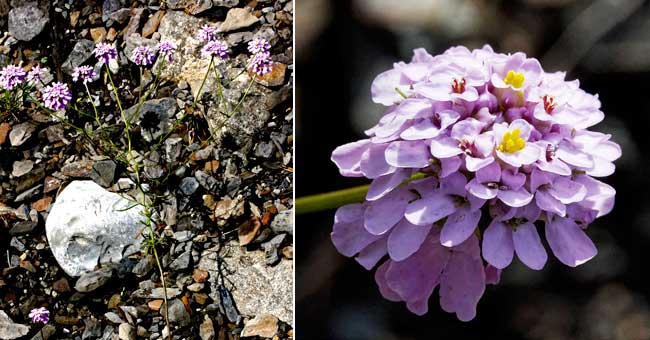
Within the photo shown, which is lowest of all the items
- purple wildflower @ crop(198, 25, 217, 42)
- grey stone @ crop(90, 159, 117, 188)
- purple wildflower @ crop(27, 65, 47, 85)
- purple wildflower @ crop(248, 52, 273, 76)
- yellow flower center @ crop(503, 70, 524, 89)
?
grey stone @ crop(90, 159, 117, 188)

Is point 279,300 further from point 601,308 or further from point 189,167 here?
point 601,308

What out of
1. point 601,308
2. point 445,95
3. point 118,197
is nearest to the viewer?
point 445,95

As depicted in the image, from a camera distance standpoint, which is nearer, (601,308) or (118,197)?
(118,197)

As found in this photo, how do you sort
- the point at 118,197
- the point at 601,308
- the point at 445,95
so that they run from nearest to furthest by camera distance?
the point at 445,95
the point at 118,197
the point at 601,308

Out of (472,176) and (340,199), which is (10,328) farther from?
(472,176)

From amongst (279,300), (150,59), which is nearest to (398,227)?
(279,300)

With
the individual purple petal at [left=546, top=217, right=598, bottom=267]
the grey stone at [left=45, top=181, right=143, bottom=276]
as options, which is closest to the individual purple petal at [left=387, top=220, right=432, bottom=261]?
the individual purple petal at [left=546, top=217, right=598, bottom=267]

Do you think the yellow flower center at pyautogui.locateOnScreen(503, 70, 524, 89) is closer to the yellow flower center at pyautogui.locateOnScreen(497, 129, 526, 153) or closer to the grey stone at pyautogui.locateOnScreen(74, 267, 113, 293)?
the yellow flower center at pyautogui.locateOnScreen(497, 129, 526, 153)
